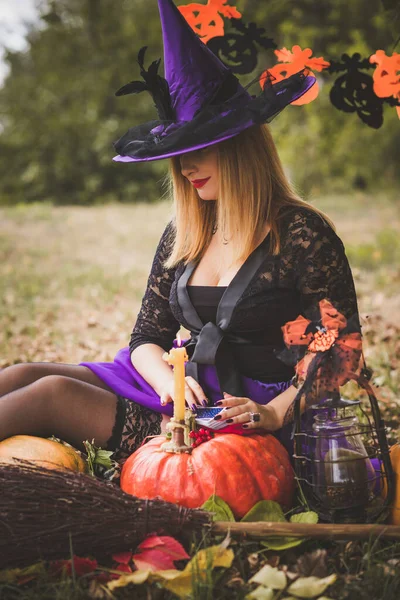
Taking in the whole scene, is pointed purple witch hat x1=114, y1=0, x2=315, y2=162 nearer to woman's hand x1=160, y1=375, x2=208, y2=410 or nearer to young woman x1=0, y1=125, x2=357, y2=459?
young woman x1=0, y1=125, x2=357, y2=459

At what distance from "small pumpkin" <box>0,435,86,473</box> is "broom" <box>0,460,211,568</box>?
0.45m

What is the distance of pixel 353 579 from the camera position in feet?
6.74

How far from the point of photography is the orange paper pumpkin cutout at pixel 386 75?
2879 mm

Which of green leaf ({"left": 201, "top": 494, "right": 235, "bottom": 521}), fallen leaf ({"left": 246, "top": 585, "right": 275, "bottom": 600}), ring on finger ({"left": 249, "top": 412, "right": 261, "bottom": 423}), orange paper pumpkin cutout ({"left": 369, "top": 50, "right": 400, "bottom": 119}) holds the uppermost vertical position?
orange paper pumpkin cutout ({"left": 369, "top": 50, "right": 400, "bottom": 119})

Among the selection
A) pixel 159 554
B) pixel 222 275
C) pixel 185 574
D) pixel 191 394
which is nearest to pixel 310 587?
pixel 185 574

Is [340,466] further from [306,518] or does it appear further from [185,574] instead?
[185,574]

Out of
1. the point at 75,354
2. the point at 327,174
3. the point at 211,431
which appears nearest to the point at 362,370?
the point at 211,431

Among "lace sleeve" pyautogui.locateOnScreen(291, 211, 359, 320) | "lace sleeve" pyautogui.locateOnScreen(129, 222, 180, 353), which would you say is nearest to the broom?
"lace sleeve" pyautogui.locateOnScreen(291, 211, 359, 320)

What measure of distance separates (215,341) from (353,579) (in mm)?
1065

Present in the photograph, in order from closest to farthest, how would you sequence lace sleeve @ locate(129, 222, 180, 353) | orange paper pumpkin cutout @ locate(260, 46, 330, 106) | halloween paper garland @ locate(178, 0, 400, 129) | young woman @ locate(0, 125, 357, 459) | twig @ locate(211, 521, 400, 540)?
1. twig @ locate(211, 521, 400, 540)
2. young woman @ locate(0, 125, 357, 459)
3. halloween paper garland @ locate(178, 0, 400, 129)
4. orange paper pumpkin cutout @ locate(260, 46, 330, 106)
5. lace sleeve @ locate(129, 222, 180, 353)

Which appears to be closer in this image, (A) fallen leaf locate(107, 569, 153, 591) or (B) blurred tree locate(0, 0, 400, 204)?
(A) fallen leaf locate(107, 569, 153, 591)

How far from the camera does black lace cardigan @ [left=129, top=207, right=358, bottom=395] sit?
2.78 meters

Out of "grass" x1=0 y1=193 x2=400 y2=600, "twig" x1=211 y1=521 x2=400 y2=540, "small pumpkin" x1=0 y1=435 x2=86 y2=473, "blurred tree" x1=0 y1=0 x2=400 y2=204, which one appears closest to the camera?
"grass" x1=0 y1=193 x2=400 y2=600

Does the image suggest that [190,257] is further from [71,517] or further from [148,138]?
[71,517]
